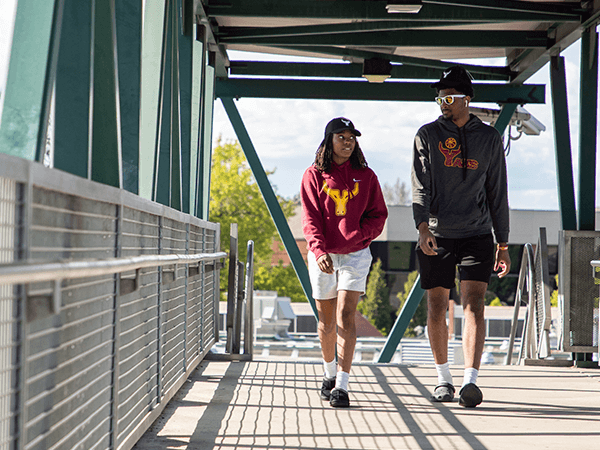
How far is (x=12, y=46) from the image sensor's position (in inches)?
89.0

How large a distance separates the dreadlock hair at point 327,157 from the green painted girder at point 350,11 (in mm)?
3214

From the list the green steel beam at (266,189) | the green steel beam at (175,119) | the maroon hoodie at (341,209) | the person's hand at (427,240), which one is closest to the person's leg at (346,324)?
the maroon hoodie at (341,209)

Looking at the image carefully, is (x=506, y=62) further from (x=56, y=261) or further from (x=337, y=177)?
(x=56, y=261)

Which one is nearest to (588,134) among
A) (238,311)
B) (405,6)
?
(405,6)

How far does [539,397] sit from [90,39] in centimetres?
354

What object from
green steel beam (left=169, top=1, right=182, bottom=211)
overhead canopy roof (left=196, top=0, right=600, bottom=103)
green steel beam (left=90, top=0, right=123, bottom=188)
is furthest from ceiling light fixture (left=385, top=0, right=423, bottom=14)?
green steel beam (left=90, top=0, right=123, bottom=188)

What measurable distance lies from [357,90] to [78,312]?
7642mm

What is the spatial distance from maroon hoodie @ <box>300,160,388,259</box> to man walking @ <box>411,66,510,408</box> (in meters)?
0.28

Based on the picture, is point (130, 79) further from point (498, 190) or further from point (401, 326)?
point (401, 326)

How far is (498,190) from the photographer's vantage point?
4.32 m

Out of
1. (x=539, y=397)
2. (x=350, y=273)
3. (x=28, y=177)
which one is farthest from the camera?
(x=539, y=397)

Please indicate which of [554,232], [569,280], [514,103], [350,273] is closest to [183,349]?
[350,273]

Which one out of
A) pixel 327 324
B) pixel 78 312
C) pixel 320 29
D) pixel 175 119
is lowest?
pixel 327 324

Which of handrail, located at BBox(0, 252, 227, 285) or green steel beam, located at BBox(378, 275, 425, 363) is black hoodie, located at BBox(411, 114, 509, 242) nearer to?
handrail, located at BBox(0, 252, 227, 285)
